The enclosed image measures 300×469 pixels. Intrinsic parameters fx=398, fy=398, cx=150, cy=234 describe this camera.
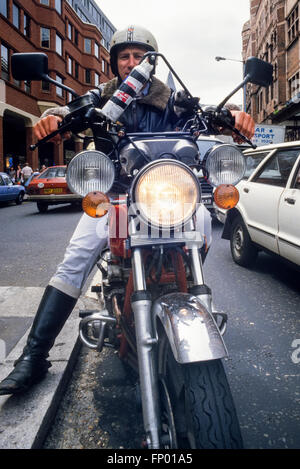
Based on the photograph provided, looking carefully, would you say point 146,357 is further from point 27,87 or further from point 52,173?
point 27,87

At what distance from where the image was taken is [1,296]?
149 inches

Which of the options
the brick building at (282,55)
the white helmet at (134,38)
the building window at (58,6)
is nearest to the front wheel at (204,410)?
the white helmet at (134,38)

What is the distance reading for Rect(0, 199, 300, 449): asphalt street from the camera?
78.9 inches

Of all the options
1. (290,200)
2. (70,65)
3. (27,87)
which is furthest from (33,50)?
(290,200)

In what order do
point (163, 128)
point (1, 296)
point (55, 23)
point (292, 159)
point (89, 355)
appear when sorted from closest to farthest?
1. point (163, 128)
2. point (89, 355)
3. point (1, 296)
4. point (292, 159)
5. point (55, 23)

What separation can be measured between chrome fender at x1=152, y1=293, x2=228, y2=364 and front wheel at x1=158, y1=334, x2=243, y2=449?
0.19ft

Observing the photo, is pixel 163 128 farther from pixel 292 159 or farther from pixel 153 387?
pixel 292 159

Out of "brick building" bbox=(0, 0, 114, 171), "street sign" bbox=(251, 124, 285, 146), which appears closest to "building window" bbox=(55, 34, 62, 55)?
"brick building" bbox=(0, 0, 114, 171)

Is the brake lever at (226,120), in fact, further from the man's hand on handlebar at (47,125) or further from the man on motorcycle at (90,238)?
the man's hand on handlebar at (47,125)

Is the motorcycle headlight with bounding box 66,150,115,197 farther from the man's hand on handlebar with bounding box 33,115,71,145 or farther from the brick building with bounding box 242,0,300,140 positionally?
the brick building with bounding box 242,0,300,140

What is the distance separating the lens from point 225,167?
1.81 meters

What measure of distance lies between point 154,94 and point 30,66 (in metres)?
0.75
